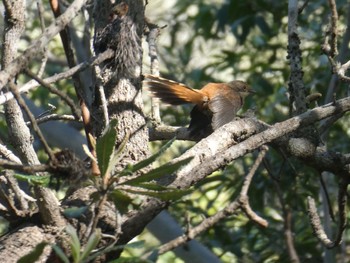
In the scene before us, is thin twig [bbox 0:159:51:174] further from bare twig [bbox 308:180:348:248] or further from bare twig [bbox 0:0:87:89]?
bare twig [bbox 308:180:348:248]

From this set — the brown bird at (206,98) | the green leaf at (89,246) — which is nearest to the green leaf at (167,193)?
the green leaf at (89,246)

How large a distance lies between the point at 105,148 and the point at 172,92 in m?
3.45

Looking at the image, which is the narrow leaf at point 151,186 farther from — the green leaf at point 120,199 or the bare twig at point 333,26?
the bare twig at point 333,26

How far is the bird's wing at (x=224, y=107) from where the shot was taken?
17.7ft

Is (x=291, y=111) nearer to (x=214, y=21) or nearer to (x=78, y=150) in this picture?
(x=78, y=150)

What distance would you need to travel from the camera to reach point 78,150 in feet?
21.2

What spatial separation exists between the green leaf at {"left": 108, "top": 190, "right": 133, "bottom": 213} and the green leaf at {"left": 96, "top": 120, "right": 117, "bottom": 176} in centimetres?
6

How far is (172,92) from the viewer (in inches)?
223

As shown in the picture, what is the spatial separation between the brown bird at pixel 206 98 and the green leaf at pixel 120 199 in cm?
242

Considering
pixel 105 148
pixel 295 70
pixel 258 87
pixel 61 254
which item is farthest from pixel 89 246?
pixel 258 87

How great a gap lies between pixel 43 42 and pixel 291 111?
6.77 ft

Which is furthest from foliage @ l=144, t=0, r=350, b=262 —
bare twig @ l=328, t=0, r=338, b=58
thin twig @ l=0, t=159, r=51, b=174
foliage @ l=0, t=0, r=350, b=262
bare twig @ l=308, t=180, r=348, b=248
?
thin twig @ l=0, t=159, r=51, b=174

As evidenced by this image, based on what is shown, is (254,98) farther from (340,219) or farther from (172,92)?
(340,219)

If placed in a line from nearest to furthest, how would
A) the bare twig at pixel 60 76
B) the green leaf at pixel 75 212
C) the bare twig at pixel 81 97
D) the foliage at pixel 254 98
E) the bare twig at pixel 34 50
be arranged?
the bare twig at pixel 34 50, the green leaf at pixel 75 212, the bare twig at pixel 60 76, the bare twig at pixel 81 97, the foliage at pixel 254 98
